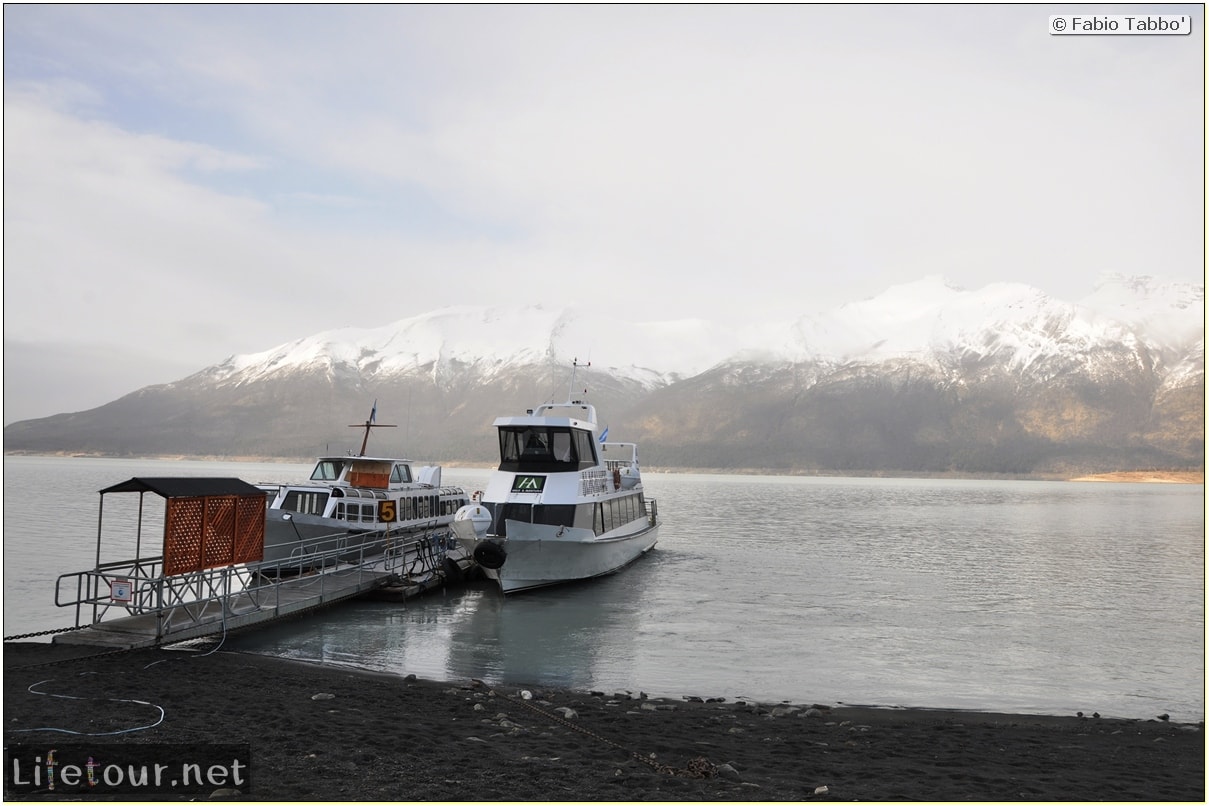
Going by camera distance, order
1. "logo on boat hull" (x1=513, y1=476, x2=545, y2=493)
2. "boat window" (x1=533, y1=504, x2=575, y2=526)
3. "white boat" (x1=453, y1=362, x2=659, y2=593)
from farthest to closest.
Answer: "logo on boat hull" (x1=513, y1=476, x2=545, y2=493) < "boat window" (x1=533, y1=504, x2=575, y2=526) < "white boat" (x1=453, y1=362, x2=659, y2=593)

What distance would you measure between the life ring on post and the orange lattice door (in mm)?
9962

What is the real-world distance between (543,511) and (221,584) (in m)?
13.4

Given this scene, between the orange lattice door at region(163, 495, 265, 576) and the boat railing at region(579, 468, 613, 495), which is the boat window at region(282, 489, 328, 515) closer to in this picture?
the boat railing at region(579, 468, 613, 495)

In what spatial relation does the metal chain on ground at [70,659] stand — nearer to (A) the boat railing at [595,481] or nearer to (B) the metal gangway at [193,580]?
(B) the metal gangway at [193,580]

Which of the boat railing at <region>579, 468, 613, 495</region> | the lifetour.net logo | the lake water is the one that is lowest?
the lake water

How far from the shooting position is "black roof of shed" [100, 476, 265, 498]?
1971 centimetres

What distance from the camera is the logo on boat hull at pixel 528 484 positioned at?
35062 millimetres

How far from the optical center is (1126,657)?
27375mm

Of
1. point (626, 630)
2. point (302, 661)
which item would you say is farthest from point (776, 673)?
point (302, 661)

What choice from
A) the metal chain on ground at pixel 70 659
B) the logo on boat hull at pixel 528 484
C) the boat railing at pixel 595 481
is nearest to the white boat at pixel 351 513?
the logo on boat hull at pixel 528 484

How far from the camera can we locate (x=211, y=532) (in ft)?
72.3

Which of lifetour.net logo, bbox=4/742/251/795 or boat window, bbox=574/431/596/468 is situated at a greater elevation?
boat window, bbox=574/431/596/468

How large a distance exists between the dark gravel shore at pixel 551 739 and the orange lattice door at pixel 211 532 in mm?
2220

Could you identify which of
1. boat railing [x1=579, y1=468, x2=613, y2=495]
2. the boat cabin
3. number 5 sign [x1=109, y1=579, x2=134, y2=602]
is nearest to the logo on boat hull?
boat railing [x1=579, y1=468, x2=613, y2=495]
